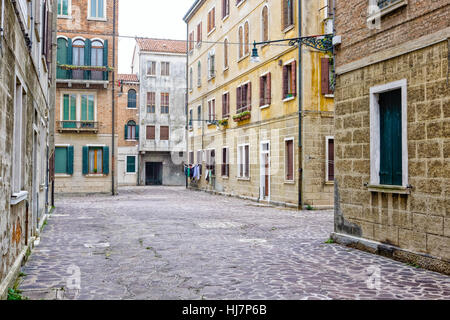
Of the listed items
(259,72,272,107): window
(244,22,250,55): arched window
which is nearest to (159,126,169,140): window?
(244,22,250,55): arched window

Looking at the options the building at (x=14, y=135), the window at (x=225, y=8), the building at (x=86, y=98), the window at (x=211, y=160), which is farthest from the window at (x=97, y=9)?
the building at (x=14, y=135)

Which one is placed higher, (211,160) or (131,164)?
(211,160)

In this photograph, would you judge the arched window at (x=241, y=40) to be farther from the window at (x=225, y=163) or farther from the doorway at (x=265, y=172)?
the doorway at (x=265, y=172)

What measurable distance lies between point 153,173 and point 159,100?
282 inches

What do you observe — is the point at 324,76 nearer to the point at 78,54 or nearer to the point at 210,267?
the point at 210,267

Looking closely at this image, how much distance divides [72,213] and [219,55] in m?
16.0

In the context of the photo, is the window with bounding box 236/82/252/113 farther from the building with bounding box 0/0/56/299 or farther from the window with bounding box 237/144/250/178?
the building with bounding box 0/0/56/299

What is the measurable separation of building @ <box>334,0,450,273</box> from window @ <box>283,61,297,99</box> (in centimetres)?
927

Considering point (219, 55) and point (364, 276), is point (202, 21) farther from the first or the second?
point (364, 276)

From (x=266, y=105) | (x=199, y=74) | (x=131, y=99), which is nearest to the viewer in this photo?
(x=266, y=105)

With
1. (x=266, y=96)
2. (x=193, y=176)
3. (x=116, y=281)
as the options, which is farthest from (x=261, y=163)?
(x=116, y=281)

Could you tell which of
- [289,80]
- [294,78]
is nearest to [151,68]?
[289,80]

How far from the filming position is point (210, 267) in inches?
303
